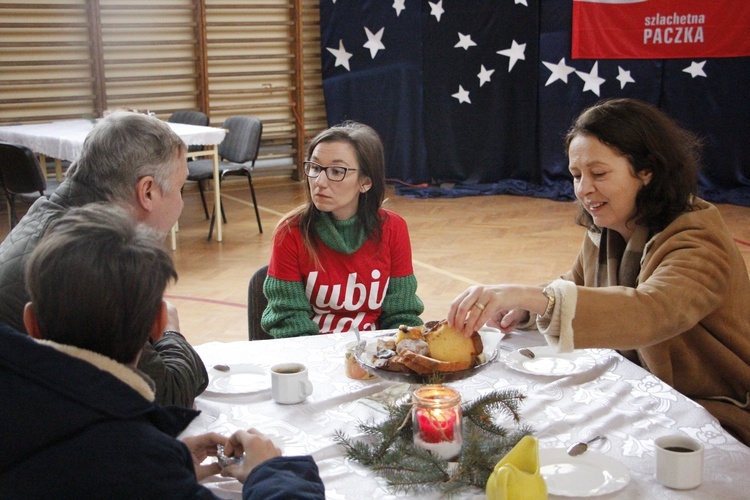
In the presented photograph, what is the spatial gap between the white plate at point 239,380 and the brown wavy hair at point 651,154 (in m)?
0.98

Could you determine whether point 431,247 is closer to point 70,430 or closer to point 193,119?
point 193,119

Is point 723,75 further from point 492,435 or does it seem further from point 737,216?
point 492,435

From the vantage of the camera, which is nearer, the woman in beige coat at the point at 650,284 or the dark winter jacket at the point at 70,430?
the dark winter jacket at the point at 70,430

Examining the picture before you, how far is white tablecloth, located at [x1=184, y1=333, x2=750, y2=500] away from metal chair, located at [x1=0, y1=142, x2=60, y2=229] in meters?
3.93

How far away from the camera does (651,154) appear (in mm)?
2025

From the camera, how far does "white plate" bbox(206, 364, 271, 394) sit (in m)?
1.81

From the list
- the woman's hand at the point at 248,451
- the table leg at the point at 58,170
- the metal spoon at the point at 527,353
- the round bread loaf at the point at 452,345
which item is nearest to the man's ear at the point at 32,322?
the woman's hand at the point at 248,451

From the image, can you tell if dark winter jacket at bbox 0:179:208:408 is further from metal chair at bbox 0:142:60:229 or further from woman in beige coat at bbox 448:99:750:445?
metal chair at bbox 0:142:60:229

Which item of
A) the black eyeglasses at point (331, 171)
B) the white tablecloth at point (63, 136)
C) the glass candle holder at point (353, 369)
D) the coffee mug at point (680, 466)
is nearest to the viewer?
the coffee mug at point (680, 466)

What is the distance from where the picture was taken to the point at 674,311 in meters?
1.79

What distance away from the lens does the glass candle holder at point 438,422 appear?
56.1 inches

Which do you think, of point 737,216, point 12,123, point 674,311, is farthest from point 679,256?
point 12,123

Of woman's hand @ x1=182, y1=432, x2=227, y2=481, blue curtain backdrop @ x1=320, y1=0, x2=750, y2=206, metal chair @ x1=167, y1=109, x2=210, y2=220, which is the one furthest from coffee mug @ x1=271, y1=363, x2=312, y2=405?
blue curtain backdrop @ x1=320, y1=0, x2=750, y2=206

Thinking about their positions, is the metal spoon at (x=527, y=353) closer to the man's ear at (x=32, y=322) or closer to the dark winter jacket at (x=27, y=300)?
the dark winter jacket at (x=27, y=300)
